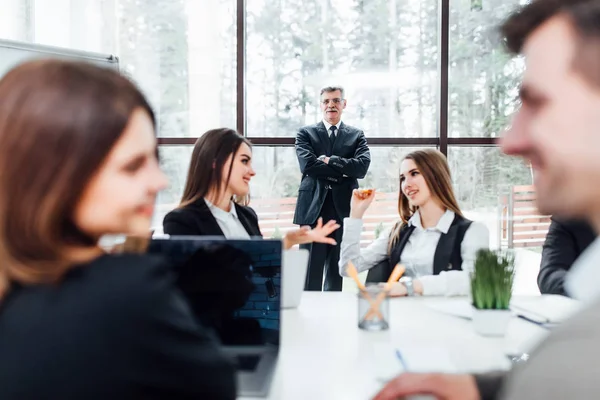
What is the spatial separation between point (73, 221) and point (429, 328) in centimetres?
116

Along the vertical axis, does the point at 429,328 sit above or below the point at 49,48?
below

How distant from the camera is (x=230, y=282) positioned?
4.22ft

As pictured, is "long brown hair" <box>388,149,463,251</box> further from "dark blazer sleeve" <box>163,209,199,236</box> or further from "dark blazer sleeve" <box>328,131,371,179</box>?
"dark blazer sleeve" <box>328,131,371,179</box>

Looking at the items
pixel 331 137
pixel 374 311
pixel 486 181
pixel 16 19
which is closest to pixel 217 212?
pixel 374 311

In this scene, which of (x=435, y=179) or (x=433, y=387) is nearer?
(x=433, y=387)

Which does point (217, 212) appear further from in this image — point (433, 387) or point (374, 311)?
point (433, 387)

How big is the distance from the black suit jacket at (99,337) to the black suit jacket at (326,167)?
3.65m


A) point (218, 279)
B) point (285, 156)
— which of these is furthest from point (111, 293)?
point (285, 156)

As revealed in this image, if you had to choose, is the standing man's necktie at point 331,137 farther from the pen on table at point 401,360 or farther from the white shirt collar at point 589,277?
the white shirt collar at point 589,277

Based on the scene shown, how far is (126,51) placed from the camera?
4.87 meters

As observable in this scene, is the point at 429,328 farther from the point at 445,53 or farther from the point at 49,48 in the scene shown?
the point at 445,53

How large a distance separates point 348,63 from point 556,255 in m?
3.05

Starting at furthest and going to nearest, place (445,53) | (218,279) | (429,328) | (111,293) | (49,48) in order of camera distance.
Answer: (445,53)
(49,48)
(429,328)
(218,279)
(111,293)

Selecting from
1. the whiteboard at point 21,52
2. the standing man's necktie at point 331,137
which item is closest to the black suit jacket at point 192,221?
the whiteboard at point 21,52
